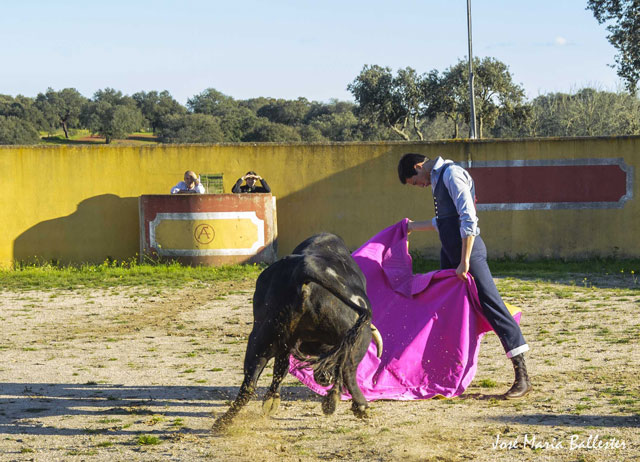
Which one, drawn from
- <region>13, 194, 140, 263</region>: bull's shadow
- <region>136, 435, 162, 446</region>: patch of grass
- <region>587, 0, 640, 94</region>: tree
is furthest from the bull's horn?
<region>587, 0, 640, 94</region>: tree

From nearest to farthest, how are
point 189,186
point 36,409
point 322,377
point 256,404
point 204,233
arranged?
point 322,377 < point 36,409 < point 256,404 < point 204,233 < point 189,186

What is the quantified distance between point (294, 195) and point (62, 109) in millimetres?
53790


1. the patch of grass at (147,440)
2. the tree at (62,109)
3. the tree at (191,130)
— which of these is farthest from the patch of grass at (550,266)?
the tree at (62,109)

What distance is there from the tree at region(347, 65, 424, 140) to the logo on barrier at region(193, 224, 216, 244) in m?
32.2

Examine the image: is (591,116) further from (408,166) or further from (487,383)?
(408,166)

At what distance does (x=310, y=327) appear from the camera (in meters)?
4.61

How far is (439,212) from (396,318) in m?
0.90

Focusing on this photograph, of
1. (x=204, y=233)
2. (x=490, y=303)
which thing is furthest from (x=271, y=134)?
(x=490, y=303)

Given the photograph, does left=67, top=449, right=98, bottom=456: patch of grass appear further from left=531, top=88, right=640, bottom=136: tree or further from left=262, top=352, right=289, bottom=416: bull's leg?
left=531, top=88, right=640, bottom=136: tree

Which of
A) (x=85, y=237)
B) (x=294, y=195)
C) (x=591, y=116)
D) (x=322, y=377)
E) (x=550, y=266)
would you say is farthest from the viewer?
(x=591, y=116)

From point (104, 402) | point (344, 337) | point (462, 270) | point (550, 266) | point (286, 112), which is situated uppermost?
point (286, 112)

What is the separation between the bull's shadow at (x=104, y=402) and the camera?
495cm

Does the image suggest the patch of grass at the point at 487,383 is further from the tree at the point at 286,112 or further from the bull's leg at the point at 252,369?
the tree at the point at 286,112

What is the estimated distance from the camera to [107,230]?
15.2m
